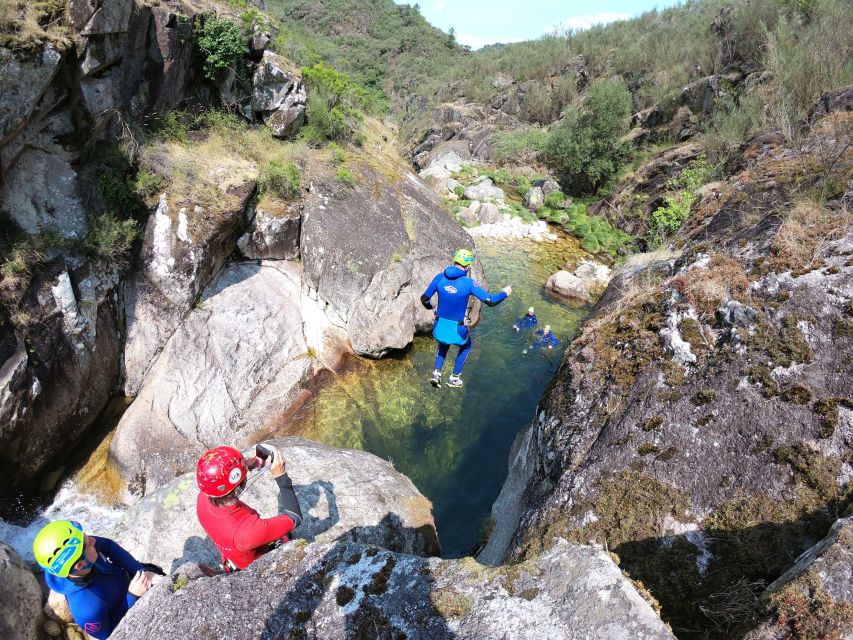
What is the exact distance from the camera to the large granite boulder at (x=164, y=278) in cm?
1039

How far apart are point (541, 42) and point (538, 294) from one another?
4612 centimetres

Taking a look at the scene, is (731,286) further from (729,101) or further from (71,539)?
(729,101)

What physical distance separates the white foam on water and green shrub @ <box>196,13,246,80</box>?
38.7 feet

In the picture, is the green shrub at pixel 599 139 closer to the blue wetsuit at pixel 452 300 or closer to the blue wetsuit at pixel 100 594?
the blue wetsuit at pixel 452 300

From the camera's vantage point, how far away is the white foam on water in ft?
25.3

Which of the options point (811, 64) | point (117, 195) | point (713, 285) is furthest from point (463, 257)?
point (811, 64)

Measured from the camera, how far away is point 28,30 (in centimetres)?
736

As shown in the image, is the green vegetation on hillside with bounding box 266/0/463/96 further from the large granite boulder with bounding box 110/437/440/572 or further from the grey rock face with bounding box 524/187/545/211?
the large granite boulder with bounding box 110/437/440/572

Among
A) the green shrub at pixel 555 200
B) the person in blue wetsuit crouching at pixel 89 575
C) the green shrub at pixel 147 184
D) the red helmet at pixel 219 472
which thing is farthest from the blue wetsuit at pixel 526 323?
the green shrub at pixel 555 200

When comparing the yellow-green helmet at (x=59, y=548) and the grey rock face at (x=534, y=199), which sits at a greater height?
the grey rock face at (x=534, y=199)

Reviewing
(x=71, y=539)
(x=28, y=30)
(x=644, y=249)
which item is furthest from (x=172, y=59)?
(x=644, y=249)

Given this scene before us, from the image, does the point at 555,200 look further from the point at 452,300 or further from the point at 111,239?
the point at 111,239

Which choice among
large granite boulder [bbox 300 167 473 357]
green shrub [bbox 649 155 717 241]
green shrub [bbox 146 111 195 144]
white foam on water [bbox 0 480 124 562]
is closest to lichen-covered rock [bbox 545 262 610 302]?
green shrub [bbox 649 155 717 241]

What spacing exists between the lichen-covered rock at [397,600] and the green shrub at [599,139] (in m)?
25.6
